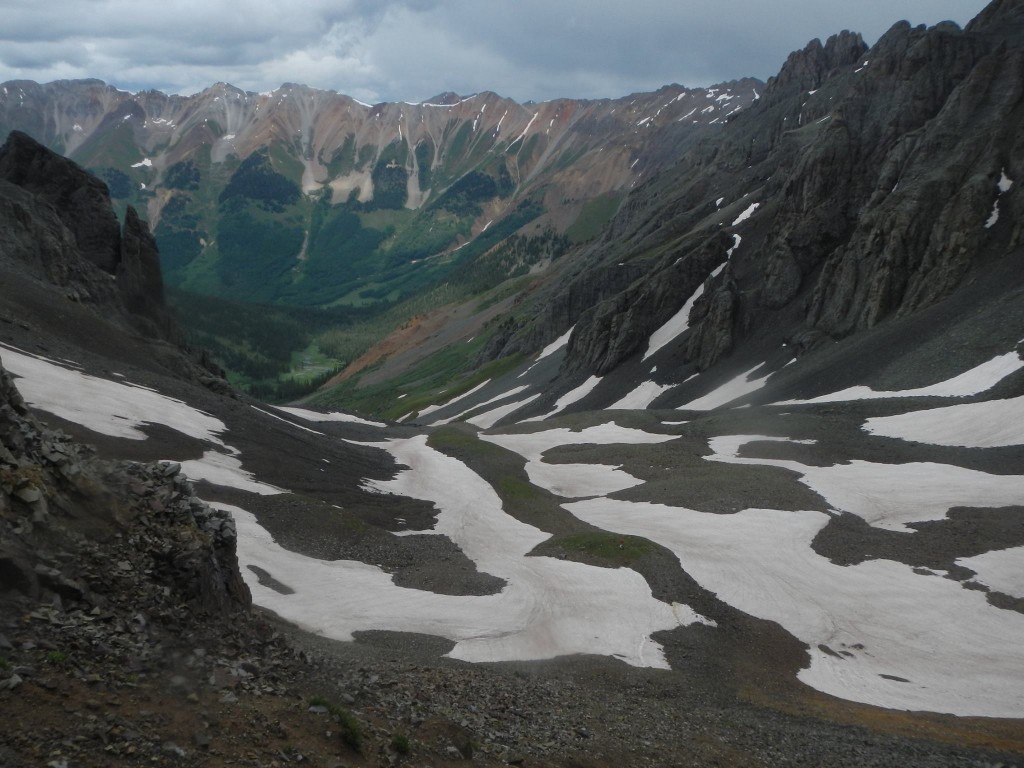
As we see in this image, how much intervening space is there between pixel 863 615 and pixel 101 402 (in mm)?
42704

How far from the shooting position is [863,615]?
33656 millimetres

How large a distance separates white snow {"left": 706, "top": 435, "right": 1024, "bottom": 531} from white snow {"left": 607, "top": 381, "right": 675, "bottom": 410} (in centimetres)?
4396

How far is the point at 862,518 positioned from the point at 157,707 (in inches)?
1636

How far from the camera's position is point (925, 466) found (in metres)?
50.6

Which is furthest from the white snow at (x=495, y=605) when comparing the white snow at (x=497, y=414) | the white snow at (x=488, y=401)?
the white snow at (x=488, y=401)

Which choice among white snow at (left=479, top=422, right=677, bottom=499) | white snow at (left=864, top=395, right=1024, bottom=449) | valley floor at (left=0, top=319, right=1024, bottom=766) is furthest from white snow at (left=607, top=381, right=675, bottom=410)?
white snow at (left=864, top=395, right=1024, bottom=449)

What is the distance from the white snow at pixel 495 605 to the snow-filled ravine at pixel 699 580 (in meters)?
0.10

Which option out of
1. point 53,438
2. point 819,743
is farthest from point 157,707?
point 819,743

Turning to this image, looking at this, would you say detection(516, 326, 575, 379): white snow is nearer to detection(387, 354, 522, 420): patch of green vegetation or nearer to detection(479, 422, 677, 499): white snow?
detection(387, 354, 522, 420): patch of green vegetation

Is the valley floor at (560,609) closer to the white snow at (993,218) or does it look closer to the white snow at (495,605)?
the white snow at (495,605)

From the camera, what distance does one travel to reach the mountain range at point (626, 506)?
16.5 m

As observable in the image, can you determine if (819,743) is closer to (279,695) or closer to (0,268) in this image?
(279,695)

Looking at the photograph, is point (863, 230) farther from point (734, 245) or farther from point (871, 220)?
point (734, 245)

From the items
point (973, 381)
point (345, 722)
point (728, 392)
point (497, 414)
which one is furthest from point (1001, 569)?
point (497, 414)
